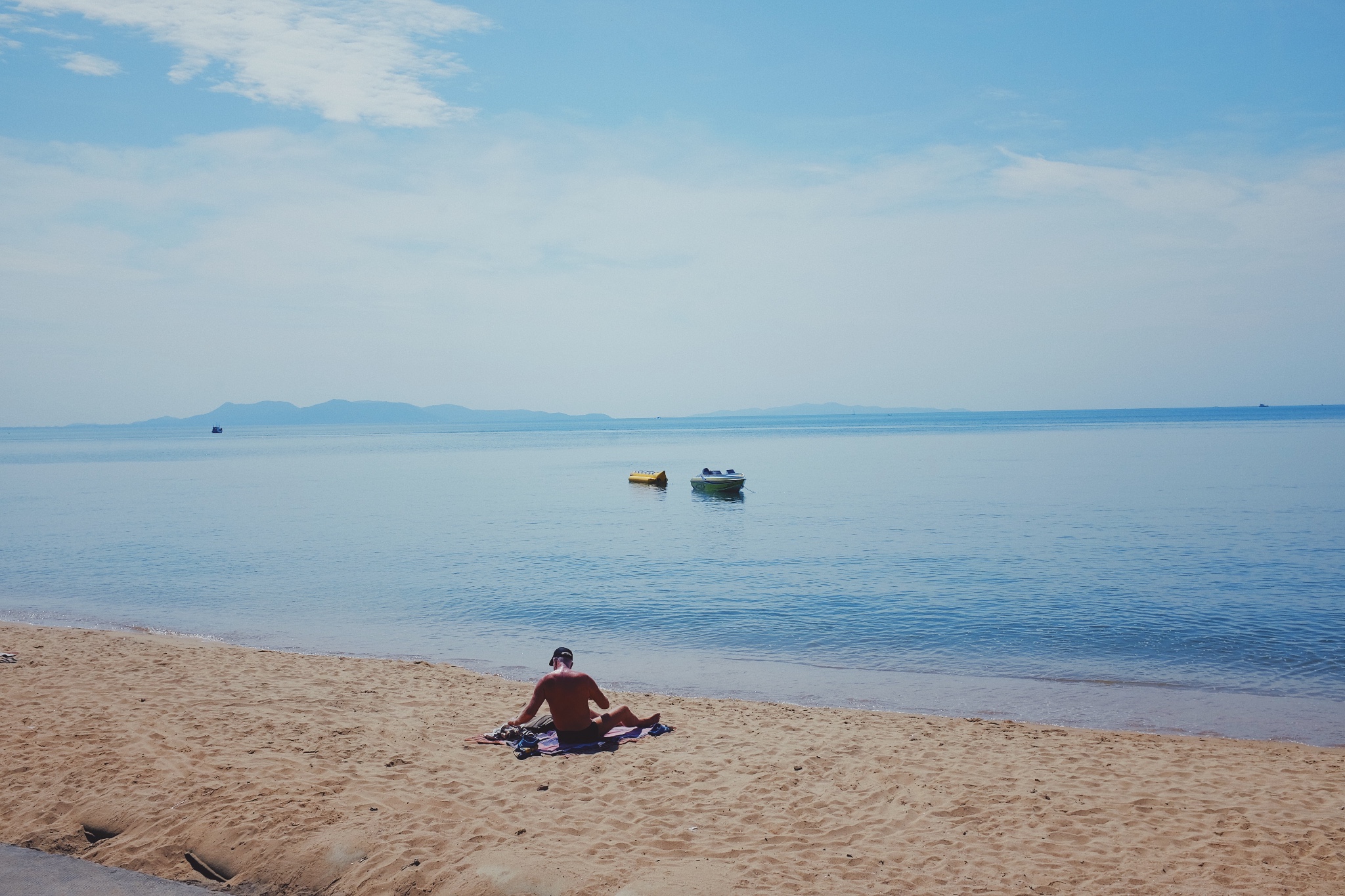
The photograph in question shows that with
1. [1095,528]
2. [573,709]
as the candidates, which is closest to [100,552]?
[573,709]

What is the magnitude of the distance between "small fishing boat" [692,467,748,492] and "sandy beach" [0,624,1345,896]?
1698 inches

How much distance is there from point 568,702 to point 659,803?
223cm

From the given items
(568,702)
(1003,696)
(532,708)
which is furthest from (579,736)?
(1003,696)

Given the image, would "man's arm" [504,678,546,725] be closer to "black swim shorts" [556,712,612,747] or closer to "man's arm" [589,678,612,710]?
"black swim shorts" [556,712,612,747]

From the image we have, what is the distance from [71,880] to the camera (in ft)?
22.3

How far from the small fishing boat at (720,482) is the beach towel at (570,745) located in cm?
4421

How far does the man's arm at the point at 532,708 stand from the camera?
10414 mm

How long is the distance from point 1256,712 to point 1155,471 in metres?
56.9

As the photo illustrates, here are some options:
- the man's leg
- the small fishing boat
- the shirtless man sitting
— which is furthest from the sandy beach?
the small fishing boat

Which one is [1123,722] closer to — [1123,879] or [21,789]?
[1123,879]

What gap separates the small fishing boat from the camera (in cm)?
5562

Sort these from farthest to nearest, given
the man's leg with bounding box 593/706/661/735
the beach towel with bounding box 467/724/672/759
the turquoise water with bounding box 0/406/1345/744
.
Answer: the turquoise water with bounding box 0/406/1345/744 → the man's leg with bounding box 593/706/661/735 → the beach towel with bounding box 467/724/672/759

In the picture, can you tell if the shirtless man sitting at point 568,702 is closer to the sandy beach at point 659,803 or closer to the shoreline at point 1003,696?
the sandy beach at point 659,803

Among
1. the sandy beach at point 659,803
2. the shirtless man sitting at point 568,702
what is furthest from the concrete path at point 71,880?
the shirtless man sitting at point 568,702
